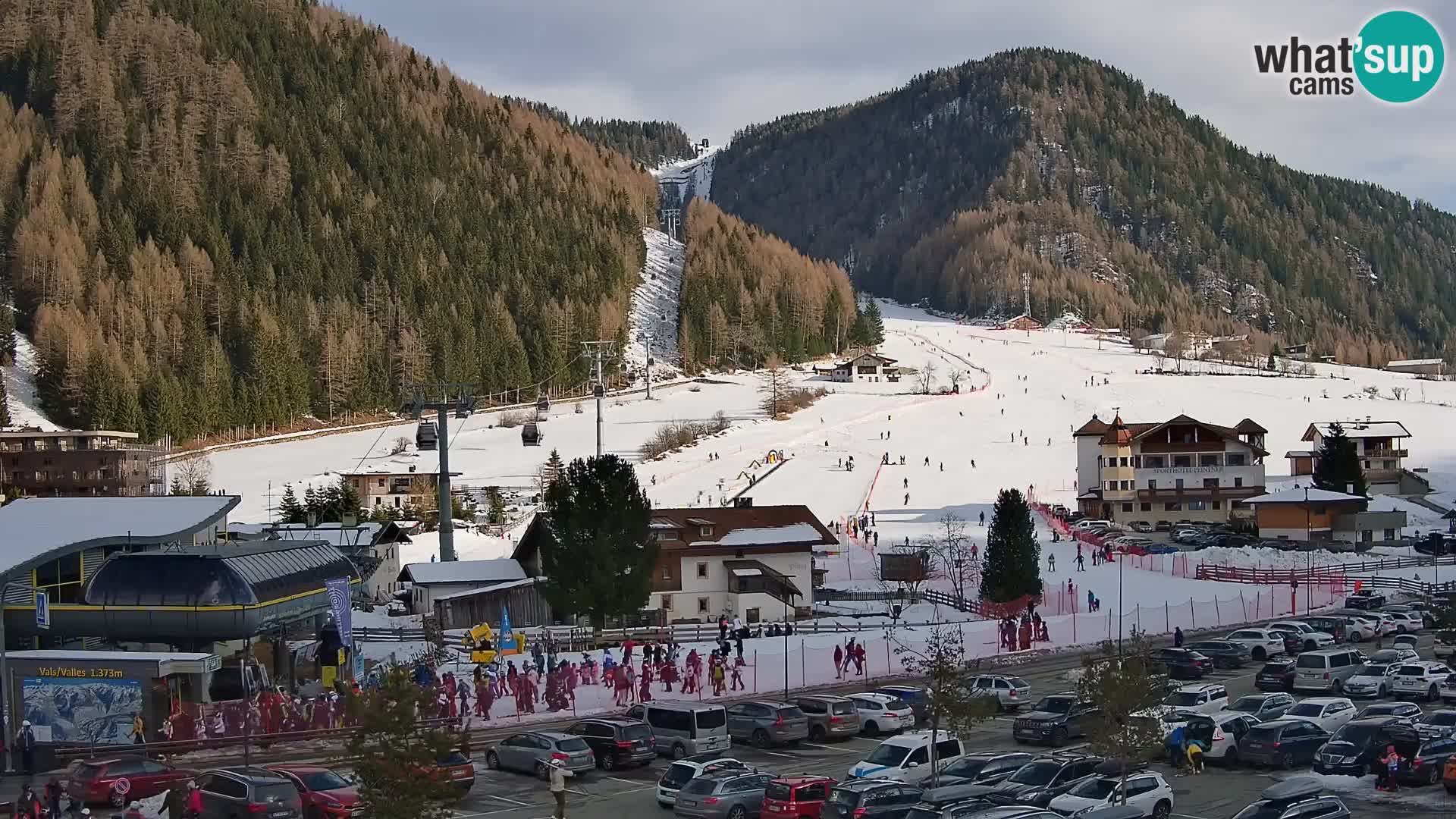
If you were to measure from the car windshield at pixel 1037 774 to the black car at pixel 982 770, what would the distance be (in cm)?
32

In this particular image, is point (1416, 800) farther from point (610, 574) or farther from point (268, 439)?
point (268, 439)

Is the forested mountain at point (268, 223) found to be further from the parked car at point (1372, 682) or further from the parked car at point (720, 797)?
the parked car at point (720, 797)

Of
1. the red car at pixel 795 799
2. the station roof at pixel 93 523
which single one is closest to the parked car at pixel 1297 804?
the red car at pixel 795 799

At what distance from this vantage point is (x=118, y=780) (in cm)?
2258

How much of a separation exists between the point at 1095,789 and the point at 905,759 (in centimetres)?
333

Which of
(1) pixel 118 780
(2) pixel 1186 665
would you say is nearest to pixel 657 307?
(2) pixel 1186 665

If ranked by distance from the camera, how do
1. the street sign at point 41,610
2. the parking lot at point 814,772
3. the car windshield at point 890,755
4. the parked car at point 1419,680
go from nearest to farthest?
the parking lot at point 814,772
the car windshield at point 890,755
the street sign at point 41,610
the parked car at point 1419,680

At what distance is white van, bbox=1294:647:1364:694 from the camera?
31.8 metres

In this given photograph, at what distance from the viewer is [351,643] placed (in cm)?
3156

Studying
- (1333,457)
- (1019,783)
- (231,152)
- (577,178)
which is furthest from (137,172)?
(1019,783)

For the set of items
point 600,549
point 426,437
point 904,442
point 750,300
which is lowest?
point 600,549

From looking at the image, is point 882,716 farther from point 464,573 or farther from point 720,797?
point 464,573

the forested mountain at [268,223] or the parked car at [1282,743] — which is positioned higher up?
the forested mountain at [268,223]

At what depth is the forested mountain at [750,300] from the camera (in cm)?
15288
